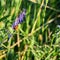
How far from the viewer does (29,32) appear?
6.68 feet

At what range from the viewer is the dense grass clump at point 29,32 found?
1.94 metres

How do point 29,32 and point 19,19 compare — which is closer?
point 19,19

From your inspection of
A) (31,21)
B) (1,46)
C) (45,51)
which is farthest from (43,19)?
(1,46)

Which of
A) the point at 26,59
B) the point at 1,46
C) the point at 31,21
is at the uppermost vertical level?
the point at 31,21

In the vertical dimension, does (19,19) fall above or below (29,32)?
above

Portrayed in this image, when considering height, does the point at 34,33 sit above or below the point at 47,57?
above

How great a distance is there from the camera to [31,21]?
6.62ft

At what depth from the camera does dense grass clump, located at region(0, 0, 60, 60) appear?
1.94 metres

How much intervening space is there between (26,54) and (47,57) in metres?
0.16

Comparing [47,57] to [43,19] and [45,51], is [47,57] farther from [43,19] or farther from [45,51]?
[43,19]

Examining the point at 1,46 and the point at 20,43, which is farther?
the point at 20,43

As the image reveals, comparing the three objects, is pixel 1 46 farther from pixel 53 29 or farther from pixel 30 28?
pixel 53 29

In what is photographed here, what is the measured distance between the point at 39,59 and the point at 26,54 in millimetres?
107

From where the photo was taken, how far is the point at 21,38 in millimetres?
2014
